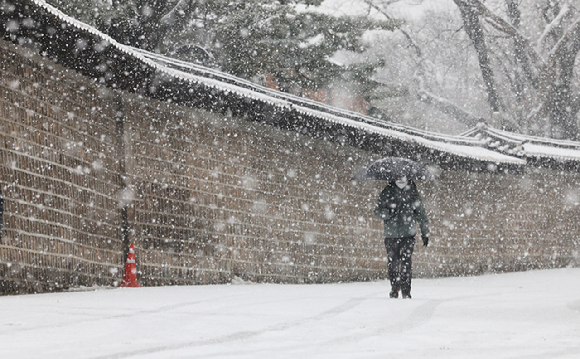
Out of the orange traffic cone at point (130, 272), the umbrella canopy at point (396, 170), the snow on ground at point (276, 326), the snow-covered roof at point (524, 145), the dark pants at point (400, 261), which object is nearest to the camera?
the snow on ground at point (276, 326)

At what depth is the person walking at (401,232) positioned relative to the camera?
9727mm

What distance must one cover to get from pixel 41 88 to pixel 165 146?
255 cm

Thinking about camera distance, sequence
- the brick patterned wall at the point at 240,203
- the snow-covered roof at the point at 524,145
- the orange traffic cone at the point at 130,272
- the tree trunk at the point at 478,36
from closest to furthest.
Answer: the orange traffic cone at the point at 130,272 → the brick patterned wall at the point at 240,203 → the snow-covered roof at the point at 524,145 → the tree trunk at the point at 478,36

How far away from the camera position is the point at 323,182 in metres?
14.7

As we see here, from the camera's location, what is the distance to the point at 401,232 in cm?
975

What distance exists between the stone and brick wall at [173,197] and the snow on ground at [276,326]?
2.78 ft

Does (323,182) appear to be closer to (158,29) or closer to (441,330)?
(158,29)

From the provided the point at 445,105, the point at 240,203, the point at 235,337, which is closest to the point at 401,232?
the point at 240,203

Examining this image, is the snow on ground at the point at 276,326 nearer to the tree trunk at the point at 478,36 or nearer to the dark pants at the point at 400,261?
the dark pants at the point at 400,261

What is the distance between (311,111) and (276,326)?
702cm

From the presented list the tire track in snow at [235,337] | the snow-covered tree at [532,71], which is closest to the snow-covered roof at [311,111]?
the tire track in snow at [235,337]

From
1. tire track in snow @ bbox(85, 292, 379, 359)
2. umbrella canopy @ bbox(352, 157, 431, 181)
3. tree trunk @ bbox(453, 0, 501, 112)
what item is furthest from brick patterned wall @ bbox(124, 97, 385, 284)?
tree trunk @ bbox(453, 0, 501, 112)

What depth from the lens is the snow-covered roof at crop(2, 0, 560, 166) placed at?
28.8 ft

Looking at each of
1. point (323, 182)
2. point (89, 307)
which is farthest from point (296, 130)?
point (89, 307)
